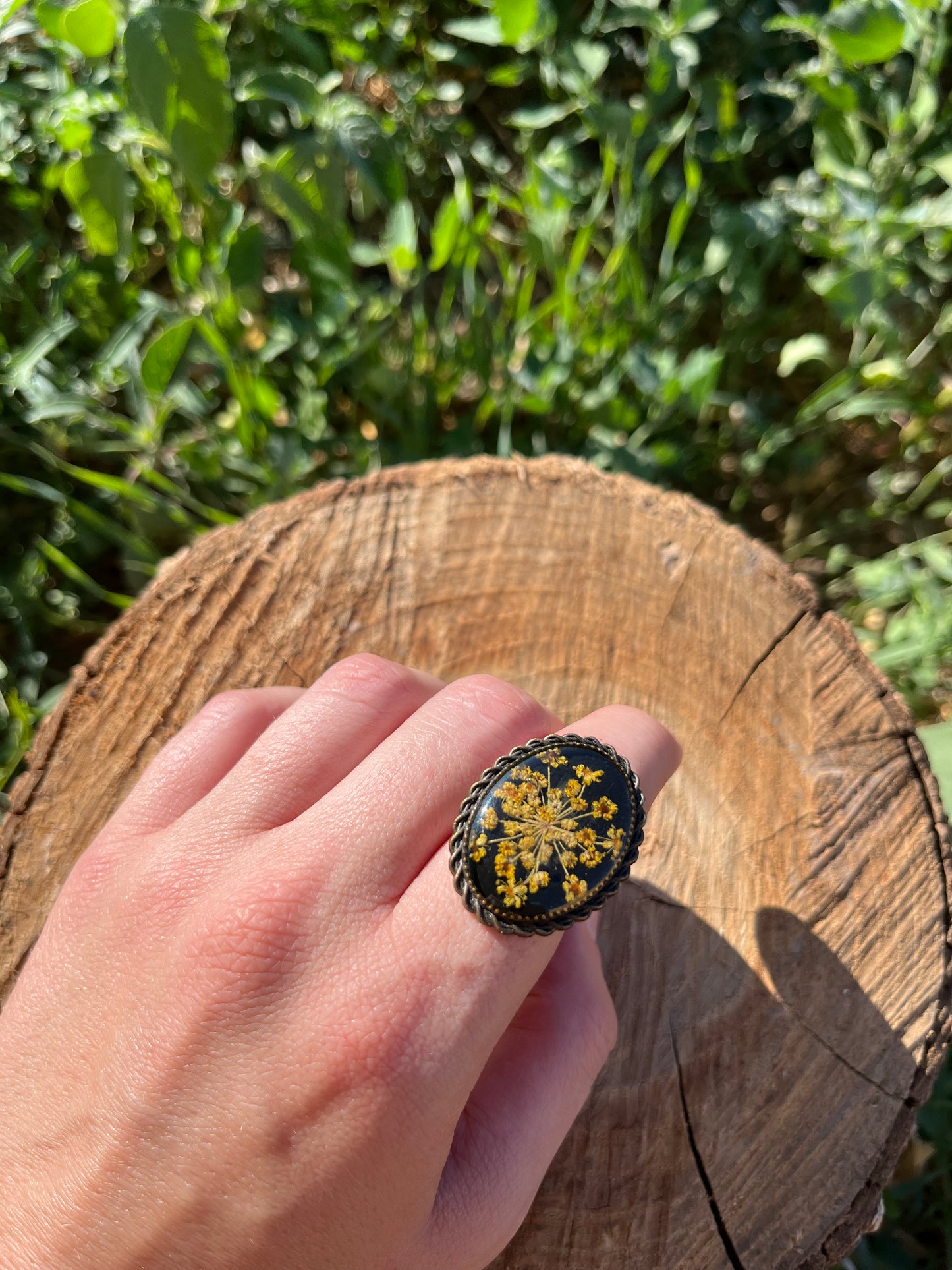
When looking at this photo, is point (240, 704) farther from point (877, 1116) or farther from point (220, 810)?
point (877, 1116)

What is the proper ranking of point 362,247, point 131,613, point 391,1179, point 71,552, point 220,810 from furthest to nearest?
point 71,552
point 362,247
point 131,613
point 220,810
point 391,1179

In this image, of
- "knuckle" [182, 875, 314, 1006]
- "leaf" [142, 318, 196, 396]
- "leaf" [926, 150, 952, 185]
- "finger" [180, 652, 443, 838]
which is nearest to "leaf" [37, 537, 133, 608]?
"leaf" [142, 318, 196, 396]

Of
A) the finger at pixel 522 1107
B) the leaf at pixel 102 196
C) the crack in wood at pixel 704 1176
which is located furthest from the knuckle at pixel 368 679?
the leaf at pixel 102 196

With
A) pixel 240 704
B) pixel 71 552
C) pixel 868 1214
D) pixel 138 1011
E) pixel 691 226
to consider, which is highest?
pixel 691 226

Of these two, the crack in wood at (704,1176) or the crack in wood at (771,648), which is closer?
the crack in wood at (704,1176)

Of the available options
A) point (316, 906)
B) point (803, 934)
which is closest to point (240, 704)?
point (316, 906)

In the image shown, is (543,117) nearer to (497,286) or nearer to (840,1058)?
(497,286)

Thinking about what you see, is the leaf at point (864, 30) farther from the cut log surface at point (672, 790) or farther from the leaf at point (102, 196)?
the leaf at point (102, 196)

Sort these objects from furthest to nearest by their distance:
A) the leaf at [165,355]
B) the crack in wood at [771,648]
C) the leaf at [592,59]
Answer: the leaf at [592,59] < the leaf at [165,355] < the crack in wood at [771,648]
